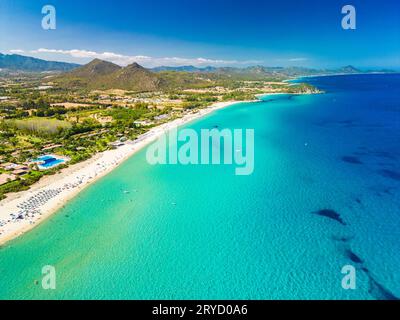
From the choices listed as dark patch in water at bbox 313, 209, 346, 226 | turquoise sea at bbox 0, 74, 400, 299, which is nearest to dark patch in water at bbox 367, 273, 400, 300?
turquoise sea at bbox 0, 74, 400, 299

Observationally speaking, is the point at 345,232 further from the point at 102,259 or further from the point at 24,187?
the point at 24,187

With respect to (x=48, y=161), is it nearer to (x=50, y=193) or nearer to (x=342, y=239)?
(x=50, y=193)

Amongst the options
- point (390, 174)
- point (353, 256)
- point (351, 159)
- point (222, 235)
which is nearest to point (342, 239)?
point (353, 256)

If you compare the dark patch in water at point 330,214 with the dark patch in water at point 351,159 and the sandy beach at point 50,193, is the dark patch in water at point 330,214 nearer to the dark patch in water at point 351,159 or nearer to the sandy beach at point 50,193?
the dark patch in water at point 351,159

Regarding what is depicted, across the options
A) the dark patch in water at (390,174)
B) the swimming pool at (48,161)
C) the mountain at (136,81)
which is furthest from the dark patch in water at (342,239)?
the mountain at (136,81)

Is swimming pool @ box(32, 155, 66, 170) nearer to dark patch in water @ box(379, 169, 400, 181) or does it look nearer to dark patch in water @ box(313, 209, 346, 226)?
dark patch in water @ box(313, 209, 346, 226)

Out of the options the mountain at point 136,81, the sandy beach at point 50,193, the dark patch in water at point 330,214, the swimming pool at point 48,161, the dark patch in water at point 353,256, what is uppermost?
the mountain at point 136,81

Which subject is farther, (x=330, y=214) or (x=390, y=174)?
(x=390, y=174)
